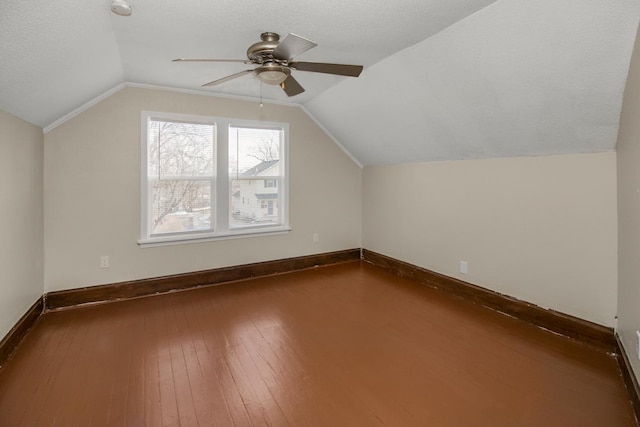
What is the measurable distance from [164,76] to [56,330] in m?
2.54

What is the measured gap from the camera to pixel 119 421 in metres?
1.69

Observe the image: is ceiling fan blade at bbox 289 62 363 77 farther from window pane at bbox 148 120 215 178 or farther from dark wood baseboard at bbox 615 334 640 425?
dark wood baseboard at bbox 615 334 640 425

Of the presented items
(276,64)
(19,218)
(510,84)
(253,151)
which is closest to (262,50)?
(276,64)

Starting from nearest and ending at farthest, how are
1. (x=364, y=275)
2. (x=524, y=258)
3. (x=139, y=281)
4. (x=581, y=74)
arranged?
(x=581, y=74)
(x=524, y=258)
(x=139, y=281)
(x=364, y=275)

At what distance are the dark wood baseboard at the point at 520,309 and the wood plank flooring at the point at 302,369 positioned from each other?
10 cm

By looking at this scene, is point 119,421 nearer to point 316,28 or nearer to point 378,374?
point 378,374

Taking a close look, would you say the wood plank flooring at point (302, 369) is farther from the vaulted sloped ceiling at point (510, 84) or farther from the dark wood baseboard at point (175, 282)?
the vaulted sloped ceiling at point (510, 84)

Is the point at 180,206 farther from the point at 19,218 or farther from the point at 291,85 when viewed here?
the point at 291,85

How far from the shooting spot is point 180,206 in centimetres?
380

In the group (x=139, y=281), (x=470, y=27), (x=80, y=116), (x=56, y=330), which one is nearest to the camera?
(x=470, y=27)

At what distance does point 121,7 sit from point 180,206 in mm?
2283

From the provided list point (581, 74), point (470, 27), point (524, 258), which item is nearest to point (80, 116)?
point (470, 27)

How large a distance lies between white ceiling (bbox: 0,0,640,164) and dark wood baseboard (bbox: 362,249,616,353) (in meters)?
1.38

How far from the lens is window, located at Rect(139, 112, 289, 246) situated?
3.62 metres
